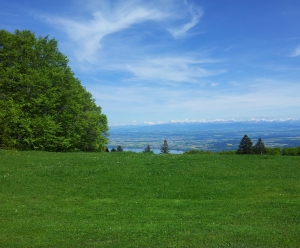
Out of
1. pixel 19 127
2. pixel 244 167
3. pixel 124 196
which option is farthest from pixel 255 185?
pixel 19 127

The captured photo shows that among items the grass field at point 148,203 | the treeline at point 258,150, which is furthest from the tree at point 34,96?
the treeline at point 258,150

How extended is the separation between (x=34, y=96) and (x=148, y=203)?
25.3 meters

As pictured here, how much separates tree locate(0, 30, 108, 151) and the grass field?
1031 cm

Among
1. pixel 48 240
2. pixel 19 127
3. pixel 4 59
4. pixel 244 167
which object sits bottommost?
pixel 48 240

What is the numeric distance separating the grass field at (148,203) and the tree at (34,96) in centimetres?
1031

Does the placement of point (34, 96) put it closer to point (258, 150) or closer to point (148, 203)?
point (148, 203)

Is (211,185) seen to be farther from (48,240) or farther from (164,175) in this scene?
(48,240)

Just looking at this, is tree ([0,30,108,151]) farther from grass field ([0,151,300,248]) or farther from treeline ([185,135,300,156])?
treeline ([185,135,300,156])

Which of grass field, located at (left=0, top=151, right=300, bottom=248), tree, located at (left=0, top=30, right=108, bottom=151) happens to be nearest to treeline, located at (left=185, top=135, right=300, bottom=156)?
grass field, located at (left=0, top=151, right=300, bottom=248)

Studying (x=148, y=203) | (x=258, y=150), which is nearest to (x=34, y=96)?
(x=148, y=203)

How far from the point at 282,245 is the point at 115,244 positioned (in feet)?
15.1

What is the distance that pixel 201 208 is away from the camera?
11141 millimetres

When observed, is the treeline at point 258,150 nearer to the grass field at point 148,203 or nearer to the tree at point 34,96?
the grass field at point 148,203

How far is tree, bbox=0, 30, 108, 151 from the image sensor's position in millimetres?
30328
